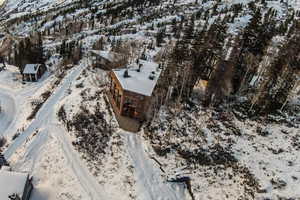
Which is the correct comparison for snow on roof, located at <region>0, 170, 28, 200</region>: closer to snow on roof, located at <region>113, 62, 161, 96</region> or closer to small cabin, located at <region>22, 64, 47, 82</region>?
snow on roof, located at <region>113, 62, 161, 96</region>

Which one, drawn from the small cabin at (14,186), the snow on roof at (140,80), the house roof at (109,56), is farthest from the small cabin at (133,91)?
the house roof at (109,56)

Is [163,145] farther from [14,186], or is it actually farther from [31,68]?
[31,68]

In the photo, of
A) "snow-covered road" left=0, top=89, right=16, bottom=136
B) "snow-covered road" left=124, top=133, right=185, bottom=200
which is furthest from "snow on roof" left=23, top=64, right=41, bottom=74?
"snow-covered road" left=124, top=133, right=185, bottom=200

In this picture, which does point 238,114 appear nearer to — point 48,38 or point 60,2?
point 48,38

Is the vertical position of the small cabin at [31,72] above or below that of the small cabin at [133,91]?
below

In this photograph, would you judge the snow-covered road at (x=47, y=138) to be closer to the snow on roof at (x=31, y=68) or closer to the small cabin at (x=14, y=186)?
the small cabin at (x=14, y=186)

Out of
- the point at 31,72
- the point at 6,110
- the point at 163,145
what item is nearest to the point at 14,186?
the point at 163,145
